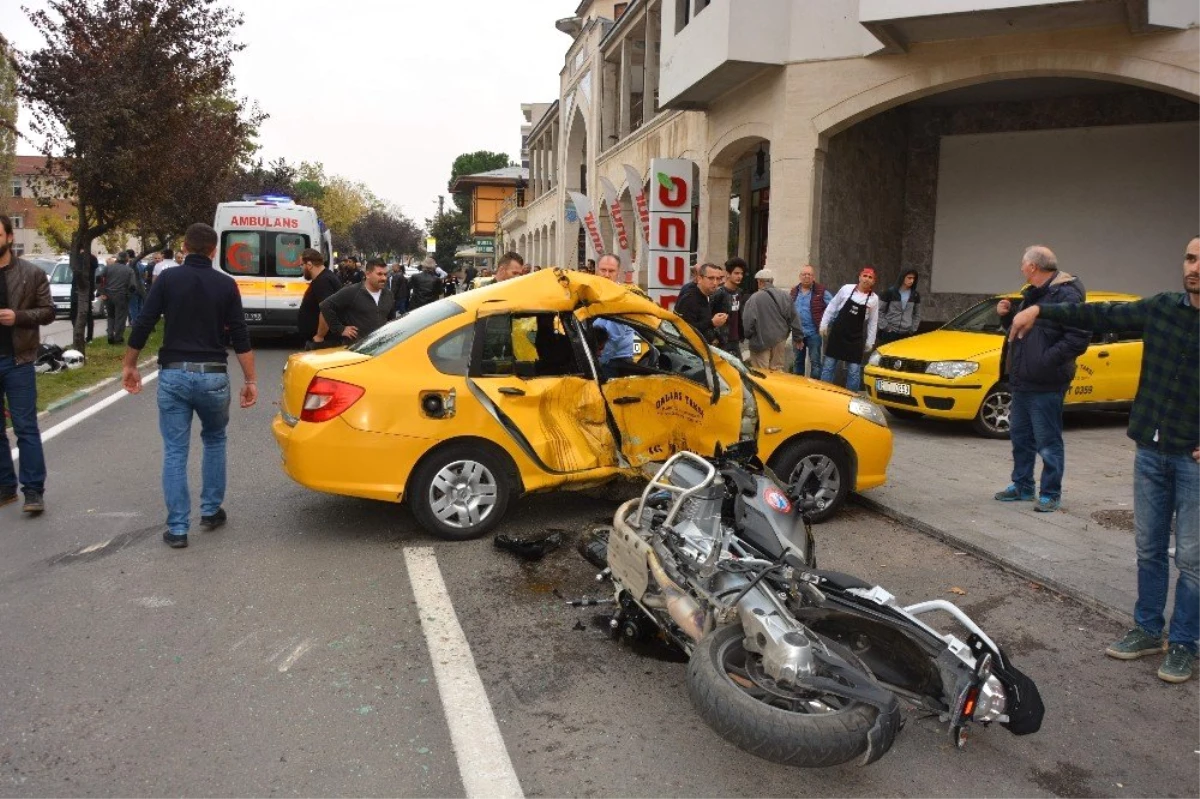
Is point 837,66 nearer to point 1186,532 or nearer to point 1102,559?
point 1102,559

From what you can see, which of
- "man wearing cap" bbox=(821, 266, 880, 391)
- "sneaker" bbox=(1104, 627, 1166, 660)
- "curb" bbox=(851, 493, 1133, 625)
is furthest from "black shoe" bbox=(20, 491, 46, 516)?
"man wearing cap" bbox=(821, 266, 880, 391)

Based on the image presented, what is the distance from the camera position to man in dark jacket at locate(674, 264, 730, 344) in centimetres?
909

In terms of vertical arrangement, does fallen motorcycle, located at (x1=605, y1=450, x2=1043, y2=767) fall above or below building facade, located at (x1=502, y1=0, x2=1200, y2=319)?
below

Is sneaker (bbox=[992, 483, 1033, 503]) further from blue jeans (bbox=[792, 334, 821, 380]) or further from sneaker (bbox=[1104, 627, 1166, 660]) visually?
blue jeans (bbox=[792, 334, 821, 380])

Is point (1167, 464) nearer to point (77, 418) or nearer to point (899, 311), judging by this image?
point (899, 311)

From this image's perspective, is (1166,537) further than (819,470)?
No

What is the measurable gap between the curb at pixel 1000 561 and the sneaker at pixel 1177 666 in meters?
0.65

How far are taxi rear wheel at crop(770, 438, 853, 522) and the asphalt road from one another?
16.0 inches

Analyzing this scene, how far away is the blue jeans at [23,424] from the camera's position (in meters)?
6.17

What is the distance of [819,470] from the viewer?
6.38 metres

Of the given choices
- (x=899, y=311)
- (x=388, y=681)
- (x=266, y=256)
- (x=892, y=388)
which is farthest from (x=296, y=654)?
(x=266, y=256)

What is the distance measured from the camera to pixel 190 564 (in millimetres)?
5215

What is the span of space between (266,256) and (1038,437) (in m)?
15.1

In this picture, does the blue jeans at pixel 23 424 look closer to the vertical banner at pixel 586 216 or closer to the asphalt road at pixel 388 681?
the asphalt road at pixel 388 681
